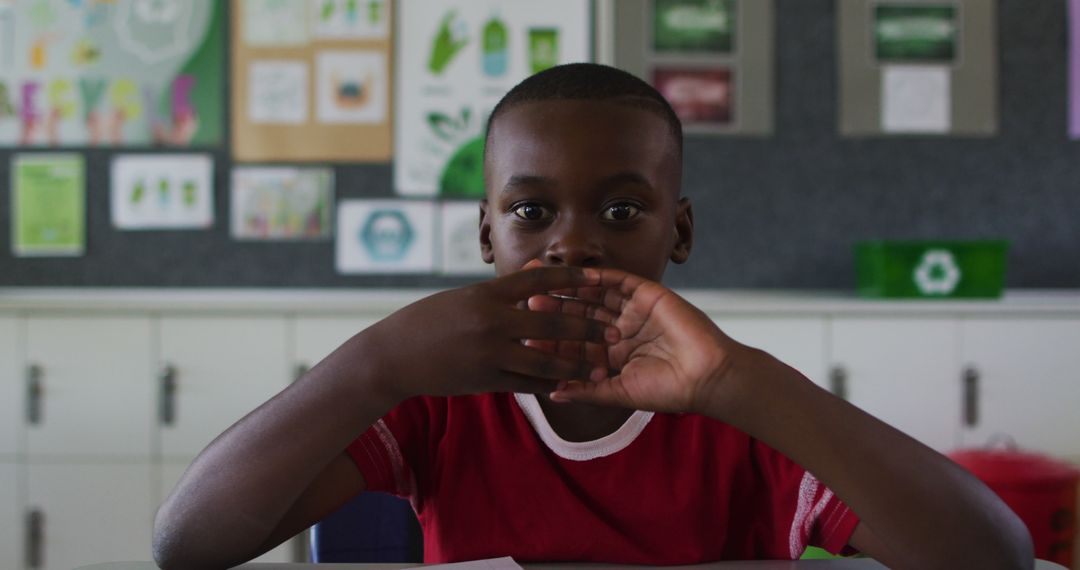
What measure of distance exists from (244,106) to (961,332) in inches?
72.1

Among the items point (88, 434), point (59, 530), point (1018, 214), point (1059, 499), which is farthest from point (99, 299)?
point (1018, 214)

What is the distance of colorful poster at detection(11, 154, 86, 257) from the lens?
2.35m

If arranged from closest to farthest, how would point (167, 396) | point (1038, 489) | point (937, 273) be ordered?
point (1038, 489), point (167, 396), point (937, 273)

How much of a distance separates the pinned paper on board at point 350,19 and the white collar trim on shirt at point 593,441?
174 centimetres

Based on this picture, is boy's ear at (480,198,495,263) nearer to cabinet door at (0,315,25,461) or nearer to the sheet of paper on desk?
the sheet of paper on desk

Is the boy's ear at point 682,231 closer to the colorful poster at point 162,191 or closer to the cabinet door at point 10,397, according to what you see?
the cabinet door at point 10,397

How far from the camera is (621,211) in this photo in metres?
0.84

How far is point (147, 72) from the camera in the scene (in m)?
2.34

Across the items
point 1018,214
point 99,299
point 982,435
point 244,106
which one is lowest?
point 982,435

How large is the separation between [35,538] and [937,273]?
2.11 m

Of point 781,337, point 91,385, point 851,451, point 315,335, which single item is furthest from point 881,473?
point 91,385

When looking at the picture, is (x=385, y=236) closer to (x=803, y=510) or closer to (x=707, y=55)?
(x=707, y=55)

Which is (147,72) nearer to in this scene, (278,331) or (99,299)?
(99,299)

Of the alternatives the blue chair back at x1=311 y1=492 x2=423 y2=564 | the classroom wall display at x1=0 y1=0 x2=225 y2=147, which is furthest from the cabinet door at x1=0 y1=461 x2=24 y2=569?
the blue chair back at x1=311 y1=492 x2=423 y2=564
